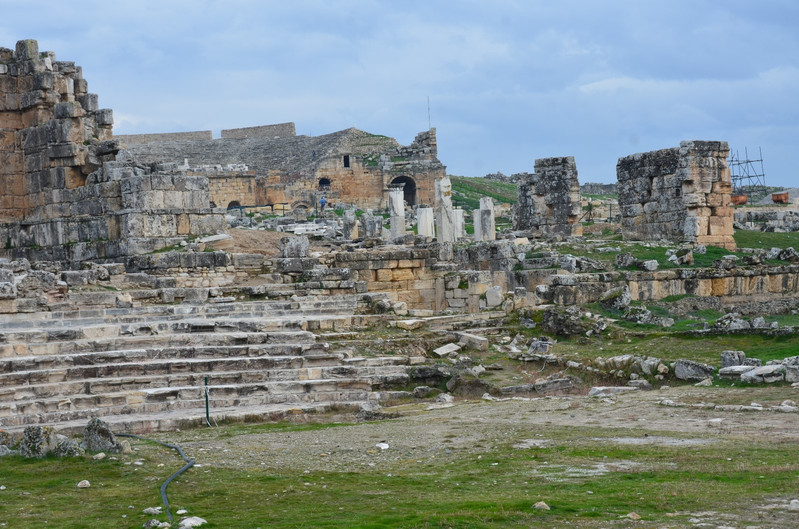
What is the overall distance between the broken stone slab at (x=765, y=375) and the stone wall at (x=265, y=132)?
5015 cm

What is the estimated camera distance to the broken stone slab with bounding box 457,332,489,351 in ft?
55.4

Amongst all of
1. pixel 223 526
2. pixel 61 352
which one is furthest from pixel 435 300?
pixel 223 526

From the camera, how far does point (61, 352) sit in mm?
14453

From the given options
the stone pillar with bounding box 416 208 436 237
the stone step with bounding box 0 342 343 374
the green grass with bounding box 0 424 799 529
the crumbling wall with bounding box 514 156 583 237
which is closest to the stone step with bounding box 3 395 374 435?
the stone step with bounding box 0 342 343 374

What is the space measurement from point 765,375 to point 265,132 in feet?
172

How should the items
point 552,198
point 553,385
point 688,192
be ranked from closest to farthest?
point 553,385 < point 688,192 < point 552,198

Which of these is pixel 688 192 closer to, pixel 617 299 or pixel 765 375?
pixel 617 299

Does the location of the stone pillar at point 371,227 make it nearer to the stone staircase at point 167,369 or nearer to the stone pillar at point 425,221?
the stone pillar at point 425,221

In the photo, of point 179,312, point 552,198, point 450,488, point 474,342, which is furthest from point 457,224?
point 450,488

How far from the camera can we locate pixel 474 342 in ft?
55.6

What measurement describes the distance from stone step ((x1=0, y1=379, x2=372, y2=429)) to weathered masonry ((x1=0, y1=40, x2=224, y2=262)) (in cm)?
761

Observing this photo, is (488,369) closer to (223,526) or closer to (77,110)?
(223,526)

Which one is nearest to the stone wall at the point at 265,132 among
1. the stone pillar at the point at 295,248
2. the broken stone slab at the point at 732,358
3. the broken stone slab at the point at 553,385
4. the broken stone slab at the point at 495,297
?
the stone pillar at the point at 295,248

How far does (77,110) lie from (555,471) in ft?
56.8
